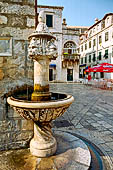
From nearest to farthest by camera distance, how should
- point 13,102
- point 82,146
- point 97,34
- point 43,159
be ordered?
1. point 13,102
2. point 43,159
3. point 82,146
4. point 97,34

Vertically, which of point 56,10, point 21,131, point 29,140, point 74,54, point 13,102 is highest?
point 56,10

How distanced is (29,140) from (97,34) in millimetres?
25087

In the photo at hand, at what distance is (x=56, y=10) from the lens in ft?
70.3

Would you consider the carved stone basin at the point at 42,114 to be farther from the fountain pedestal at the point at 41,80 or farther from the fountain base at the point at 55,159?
the fountain pedestal at the point at 41,80

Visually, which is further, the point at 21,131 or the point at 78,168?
the point at 21,131

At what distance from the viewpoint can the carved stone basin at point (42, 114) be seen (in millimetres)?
1767

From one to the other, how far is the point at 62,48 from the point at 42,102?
22.5 metres

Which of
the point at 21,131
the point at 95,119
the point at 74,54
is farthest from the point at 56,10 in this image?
the point at 21,131

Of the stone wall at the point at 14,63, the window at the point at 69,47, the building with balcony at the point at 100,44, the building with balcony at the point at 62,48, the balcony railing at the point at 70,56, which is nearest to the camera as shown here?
the stone wall at the point at 14,63

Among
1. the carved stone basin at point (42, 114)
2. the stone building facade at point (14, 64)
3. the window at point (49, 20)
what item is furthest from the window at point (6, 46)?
the window at point (49, 20)

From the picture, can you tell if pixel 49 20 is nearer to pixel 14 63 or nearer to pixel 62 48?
pixel 62 48

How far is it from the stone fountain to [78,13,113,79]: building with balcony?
2033 centimetres

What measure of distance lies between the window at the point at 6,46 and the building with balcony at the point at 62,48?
64.3 feet

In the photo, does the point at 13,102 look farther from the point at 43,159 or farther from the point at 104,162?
the point at 104,162
